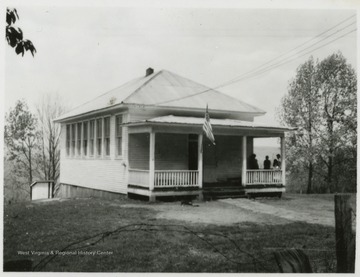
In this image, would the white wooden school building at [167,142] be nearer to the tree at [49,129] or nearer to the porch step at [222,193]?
the porch step at [222,193]

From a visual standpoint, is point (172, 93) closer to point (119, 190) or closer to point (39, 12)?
point (119, 190)

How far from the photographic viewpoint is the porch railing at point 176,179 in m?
16.5

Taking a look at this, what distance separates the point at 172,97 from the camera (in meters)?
18.9

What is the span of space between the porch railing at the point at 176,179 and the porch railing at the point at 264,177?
96.2 inches

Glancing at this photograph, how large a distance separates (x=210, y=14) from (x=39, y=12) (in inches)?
142

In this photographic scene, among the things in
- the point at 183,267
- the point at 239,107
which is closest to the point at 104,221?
the point at 183,267

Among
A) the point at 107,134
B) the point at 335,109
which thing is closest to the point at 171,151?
the point at 107,134

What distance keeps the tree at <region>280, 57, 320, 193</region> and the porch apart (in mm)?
5407

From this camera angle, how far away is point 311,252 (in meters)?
8.80

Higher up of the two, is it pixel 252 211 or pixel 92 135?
pixel 92 135

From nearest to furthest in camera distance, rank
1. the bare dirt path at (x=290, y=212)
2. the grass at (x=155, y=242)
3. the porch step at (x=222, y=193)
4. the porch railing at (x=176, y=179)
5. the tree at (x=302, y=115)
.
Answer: the grass at (x=155, y=242) < the bare dirt path at (x=290, y=212) < the porch railing at (x=176, y=179) < the porch step at (x=222, y=193) < the tree at (x=302, y=115)

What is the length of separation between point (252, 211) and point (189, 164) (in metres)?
5.58

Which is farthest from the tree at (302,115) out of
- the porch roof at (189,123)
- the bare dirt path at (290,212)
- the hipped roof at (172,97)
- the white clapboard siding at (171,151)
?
the bare dirt path at (290,212)

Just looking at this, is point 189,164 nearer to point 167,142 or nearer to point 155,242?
point 167,142
